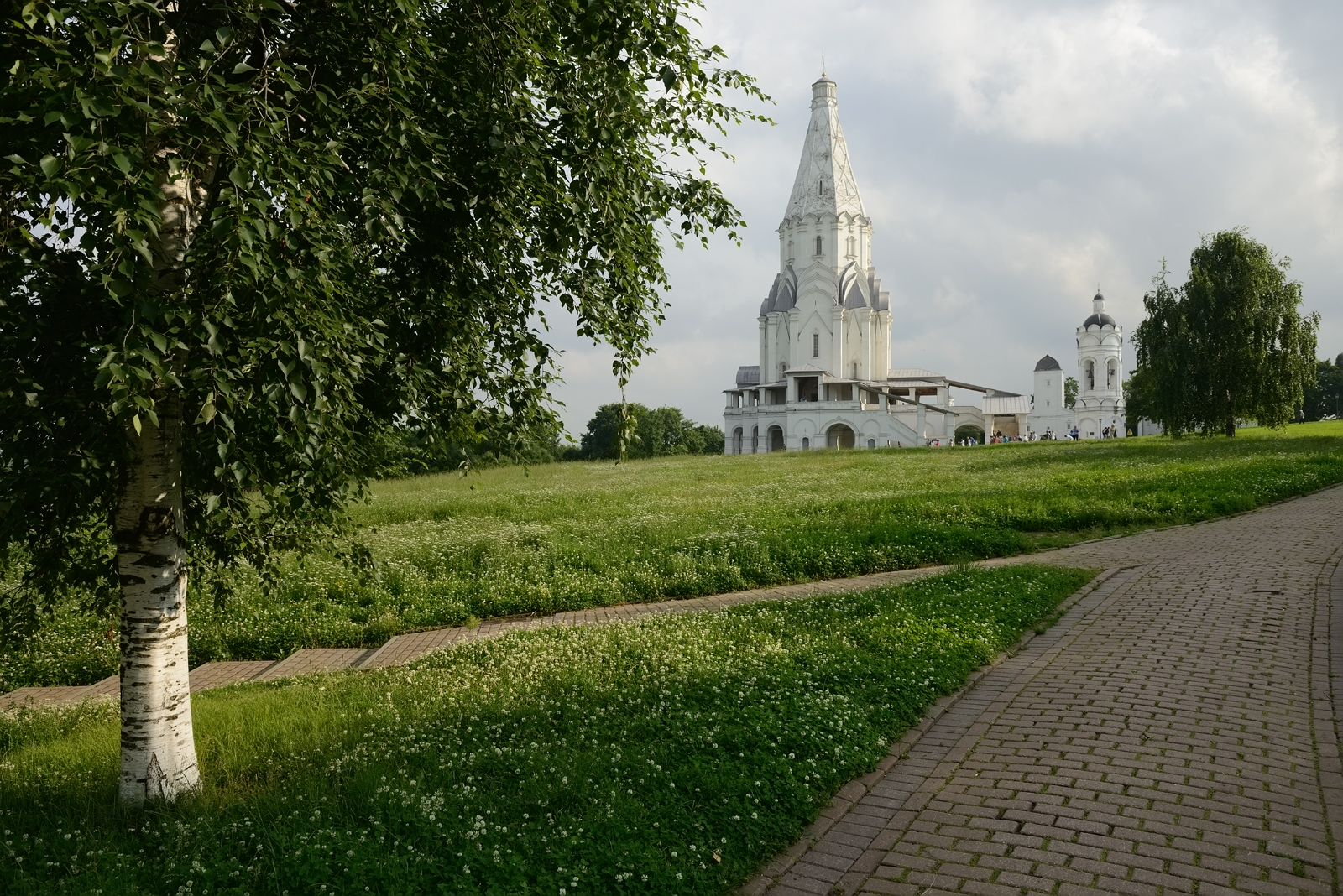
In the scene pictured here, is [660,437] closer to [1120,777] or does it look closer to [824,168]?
[824,168]

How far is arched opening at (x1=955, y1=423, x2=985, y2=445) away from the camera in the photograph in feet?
292

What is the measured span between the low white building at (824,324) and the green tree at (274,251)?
8174cm

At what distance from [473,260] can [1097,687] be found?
20.2 ft

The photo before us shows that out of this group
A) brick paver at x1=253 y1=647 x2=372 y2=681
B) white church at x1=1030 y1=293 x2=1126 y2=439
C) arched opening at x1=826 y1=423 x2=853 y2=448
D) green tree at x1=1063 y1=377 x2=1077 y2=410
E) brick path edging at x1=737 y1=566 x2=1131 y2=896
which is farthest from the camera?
green tree at x1=1063 y1=377 x2=1077 y2=410

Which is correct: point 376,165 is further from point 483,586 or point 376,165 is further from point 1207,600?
point 1207,600

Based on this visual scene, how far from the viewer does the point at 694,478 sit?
118ft

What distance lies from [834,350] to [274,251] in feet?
302

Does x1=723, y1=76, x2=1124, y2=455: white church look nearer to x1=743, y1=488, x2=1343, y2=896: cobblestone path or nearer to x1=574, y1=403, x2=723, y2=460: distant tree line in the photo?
x1=574, y1=403, x2=723, y2=460: distant tree line

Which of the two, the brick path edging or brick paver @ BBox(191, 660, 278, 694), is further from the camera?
brick paver @ BBox(191, 660, 278, 694)

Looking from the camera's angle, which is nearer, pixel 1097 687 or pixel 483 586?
pixel 1097 687

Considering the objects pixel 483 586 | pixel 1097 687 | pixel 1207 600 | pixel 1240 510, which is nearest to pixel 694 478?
pixel 1240 510

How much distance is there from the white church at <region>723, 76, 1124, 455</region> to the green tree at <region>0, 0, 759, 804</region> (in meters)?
80.4

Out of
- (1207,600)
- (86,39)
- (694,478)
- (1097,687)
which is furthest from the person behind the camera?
(694,478)

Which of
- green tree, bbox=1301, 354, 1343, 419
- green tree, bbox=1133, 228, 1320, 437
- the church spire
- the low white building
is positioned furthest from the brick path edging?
green tree, bbox=1301, 354, 1343, 419
